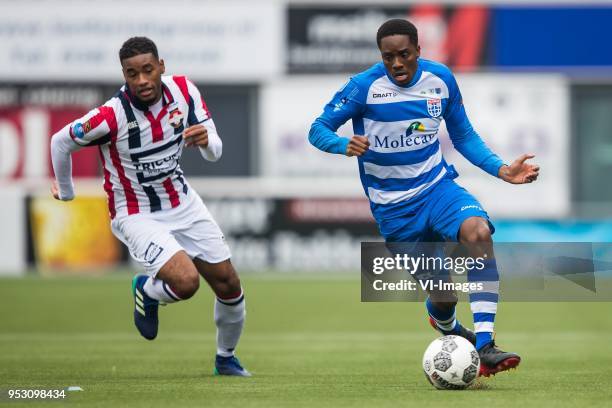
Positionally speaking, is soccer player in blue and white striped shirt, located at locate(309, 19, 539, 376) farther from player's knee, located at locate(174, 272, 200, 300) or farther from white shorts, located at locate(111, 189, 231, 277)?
player's knee, located at locate(174, 272, 200, 300)

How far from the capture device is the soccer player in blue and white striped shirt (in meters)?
9.17

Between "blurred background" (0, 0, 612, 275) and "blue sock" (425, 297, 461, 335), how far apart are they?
16.0 metres

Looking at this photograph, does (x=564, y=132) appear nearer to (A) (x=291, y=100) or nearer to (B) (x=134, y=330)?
(A) (x=291, y=100)

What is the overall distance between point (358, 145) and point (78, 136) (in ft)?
6.61

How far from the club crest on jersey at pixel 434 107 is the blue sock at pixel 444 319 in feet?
4.66

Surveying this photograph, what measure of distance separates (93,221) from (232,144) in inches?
222

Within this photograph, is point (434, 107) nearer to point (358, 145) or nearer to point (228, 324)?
point (358, 145)

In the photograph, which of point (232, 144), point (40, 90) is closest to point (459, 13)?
point (232, 144)

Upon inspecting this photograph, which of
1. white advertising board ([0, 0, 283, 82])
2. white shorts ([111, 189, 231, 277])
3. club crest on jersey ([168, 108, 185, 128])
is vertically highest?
white advertising board ([0, 0, 283, 82])

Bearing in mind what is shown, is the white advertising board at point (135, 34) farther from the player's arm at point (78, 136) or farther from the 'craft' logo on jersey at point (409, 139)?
the 'craft' logo on jersey at point (409, 139)

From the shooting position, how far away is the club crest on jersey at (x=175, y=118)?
9.55m

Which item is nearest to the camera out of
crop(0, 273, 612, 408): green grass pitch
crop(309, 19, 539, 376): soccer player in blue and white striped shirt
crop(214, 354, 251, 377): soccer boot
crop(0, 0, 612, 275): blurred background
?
crop(0, 273, 612, 408): green grass pitch

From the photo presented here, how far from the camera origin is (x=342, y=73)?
27.5m

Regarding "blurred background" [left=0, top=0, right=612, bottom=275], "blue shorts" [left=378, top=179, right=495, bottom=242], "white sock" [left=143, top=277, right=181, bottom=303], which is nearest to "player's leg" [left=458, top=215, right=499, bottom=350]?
Answer: "blue shorts" [left=378, top=179, right=495, bottom=242]
